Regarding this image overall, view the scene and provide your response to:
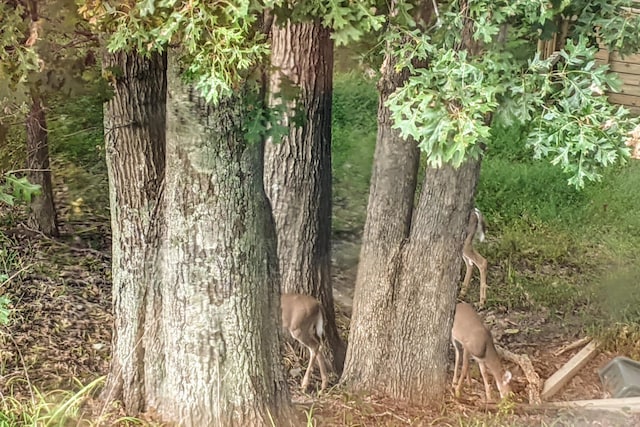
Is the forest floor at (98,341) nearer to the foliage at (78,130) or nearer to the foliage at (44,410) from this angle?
the foliage at (44,410)

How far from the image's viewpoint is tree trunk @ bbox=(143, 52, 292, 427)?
2.83m

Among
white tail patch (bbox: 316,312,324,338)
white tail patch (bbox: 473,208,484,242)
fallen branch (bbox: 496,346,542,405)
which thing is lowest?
fallen branch (bbox: 496,346,542,405)

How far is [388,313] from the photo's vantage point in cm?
391

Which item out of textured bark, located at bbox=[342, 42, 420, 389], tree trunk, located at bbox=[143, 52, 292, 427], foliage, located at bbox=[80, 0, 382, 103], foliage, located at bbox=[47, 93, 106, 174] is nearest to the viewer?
foliage, located at bbox=[80, 0, 382, 103]

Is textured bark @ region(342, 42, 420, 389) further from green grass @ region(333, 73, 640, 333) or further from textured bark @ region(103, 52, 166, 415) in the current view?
green grass @ region(333, 73, 640, 333)

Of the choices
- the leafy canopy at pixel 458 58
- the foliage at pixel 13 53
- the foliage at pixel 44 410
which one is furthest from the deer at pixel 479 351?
the foliage at pixel 13 53

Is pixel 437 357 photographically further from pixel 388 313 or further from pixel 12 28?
pixel 12 28

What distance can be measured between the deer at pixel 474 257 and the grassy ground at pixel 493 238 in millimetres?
112

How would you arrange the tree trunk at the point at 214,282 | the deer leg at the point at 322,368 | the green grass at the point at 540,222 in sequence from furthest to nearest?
the green grass at the point at 540,222 → the deer leg at the point at 322,368 → the tree trunk at the point at 214,282

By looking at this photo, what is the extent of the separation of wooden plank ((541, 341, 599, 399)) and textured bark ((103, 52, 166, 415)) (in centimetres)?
221

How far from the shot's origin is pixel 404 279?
3.87 metres

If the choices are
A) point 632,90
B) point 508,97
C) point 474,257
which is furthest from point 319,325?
point 632,90

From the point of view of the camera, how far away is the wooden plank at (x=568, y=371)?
450 cm

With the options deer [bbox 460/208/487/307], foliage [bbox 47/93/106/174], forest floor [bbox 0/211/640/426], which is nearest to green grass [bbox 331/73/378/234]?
forest floor [bbox 0/211/640/426]
